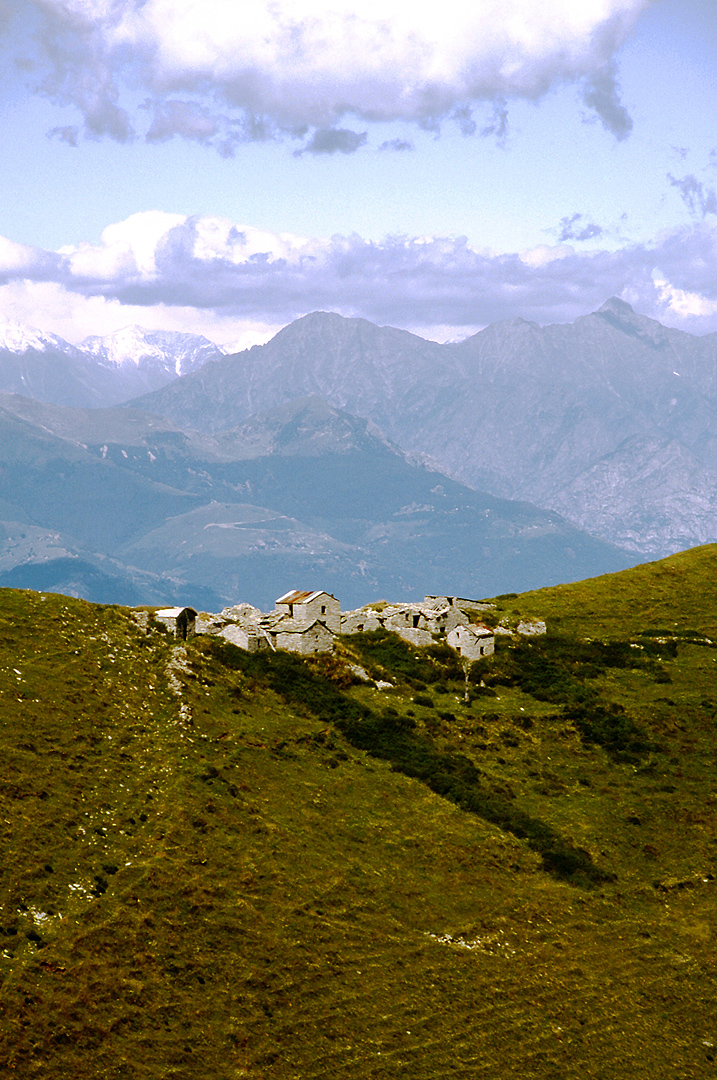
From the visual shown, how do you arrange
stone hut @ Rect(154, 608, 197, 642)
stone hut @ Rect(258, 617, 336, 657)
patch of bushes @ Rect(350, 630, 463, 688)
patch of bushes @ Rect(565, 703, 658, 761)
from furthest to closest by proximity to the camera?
patch of bushes @ Rect(350, 630, 463, 688), stone hut @ Rect(258, 617, 336, 657), stone hut @ Rect(154, 608, 197, 642), patch of bushes @ Rect(565, 703, 658, 761)

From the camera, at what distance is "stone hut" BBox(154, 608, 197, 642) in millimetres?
84188

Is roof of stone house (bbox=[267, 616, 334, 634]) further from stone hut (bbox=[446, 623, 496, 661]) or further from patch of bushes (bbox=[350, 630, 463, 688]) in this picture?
stone hut (bbox=[446, 623, 496, 661])

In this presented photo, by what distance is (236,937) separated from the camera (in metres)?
52.7

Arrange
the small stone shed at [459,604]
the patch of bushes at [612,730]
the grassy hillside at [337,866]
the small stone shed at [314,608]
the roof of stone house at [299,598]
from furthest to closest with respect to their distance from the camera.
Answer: the small stone shed at [459,604] → the roof of stone house at [299,598] → the small stone shed at [314,608] → the patch of bushes at [612,730] → the grassy hillside at [337,866]

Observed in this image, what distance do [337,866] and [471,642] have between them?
3904 centimetres

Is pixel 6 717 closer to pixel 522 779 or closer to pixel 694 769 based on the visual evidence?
pixel 522 779

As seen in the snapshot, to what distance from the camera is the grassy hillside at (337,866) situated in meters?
47.8

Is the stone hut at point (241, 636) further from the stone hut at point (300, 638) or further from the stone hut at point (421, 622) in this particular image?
the stone hut at point (421, 622)

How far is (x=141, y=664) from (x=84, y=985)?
32.7 meters

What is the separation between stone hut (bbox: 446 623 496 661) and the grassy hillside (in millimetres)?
4109

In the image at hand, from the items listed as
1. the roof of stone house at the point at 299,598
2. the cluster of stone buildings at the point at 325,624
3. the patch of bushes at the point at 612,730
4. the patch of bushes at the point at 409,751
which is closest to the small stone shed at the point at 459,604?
the cluster of stone buildings at the point at 325,624

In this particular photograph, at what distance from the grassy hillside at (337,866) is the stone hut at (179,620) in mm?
1902

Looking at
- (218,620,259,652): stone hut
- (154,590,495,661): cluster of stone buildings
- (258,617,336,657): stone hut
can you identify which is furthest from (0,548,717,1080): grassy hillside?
(154,590,495,661): cluster of stone buildings

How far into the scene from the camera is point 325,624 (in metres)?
96.2
